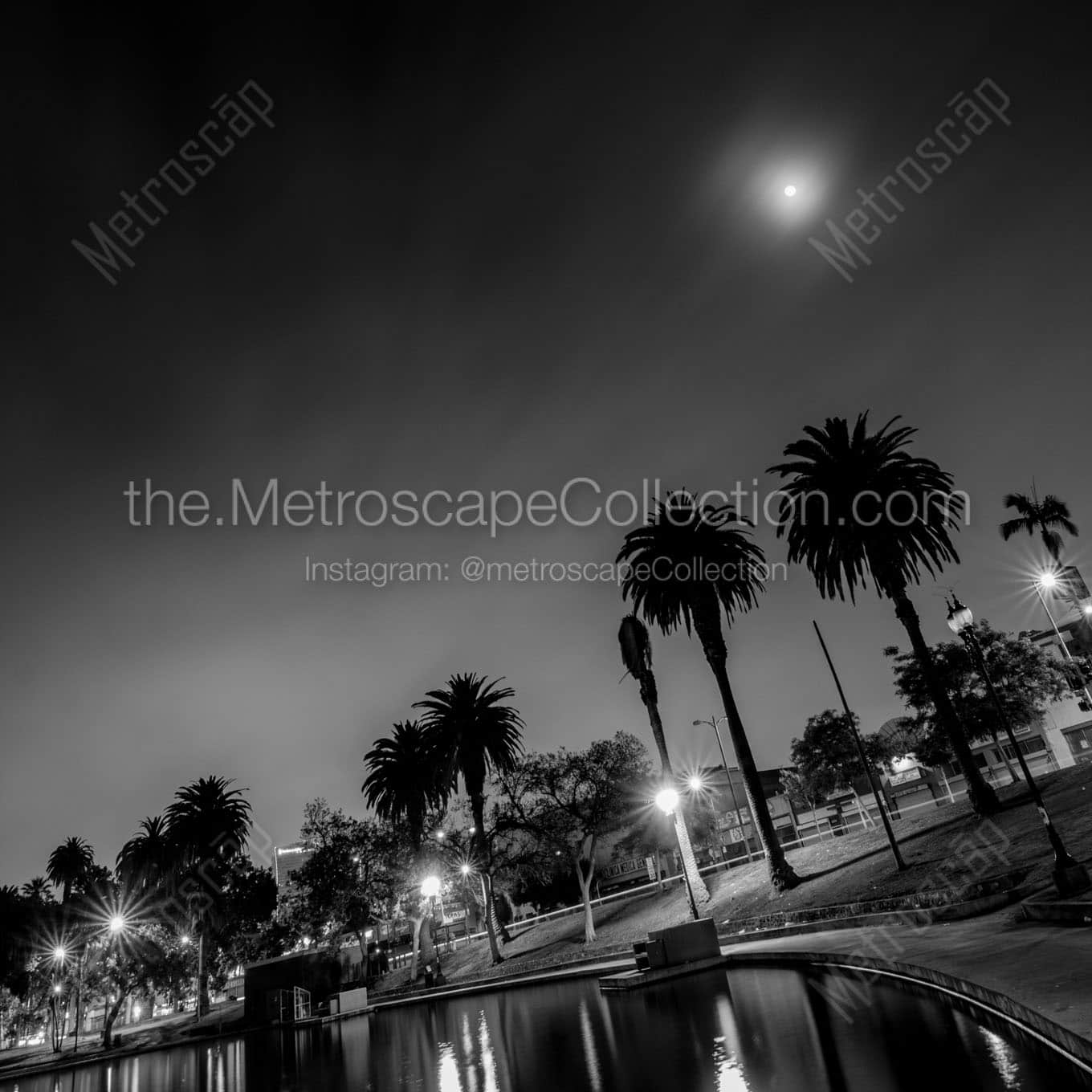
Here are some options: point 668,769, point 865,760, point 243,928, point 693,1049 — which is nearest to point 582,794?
point 668,769

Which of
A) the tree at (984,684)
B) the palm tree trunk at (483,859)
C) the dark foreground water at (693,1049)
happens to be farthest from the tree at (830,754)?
the dark foreground water at (693,1049)

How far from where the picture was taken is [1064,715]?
6494 cm

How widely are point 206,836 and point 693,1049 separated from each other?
63413 millimetres

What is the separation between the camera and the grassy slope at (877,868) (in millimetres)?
19266

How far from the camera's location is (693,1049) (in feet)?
33.6

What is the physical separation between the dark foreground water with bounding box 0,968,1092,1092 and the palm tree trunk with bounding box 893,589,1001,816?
12106mm

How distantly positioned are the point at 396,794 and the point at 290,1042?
18320mm

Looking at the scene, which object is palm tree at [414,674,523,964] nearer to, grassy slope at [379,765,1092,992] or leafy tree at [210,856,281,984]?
grassy slope at [379,765,1092,992]

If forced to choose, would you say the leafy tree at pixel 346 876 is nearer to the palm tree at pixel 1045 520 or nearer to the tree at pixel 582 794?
the tree at pixel 582 794

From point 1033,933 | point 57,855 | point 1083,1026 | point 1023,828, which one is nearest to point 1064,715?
point 1023,828

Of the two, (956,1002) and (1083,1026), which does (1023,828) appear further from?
(1083,1026)

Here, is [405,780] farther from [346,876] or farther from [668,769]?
[668,769]

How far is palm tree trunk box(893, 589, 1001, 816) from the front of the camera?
78.2ft

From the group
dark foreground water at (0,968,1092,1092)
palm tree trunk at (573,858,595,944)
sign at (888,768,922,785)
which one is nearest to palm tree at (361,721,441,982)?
palm tree trunk at (573,858,595,944)
